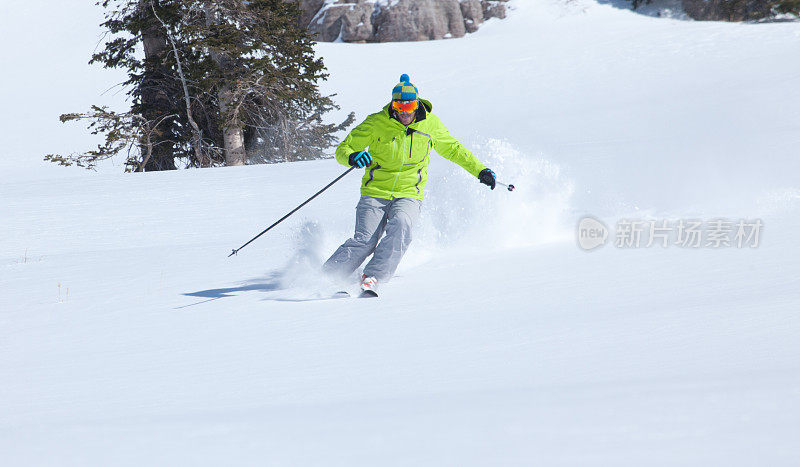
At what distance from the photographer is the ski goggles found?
5.27 m

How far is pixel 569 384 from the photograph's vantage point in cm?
244

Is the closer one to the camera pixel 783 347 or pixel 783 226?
pixel 783 347

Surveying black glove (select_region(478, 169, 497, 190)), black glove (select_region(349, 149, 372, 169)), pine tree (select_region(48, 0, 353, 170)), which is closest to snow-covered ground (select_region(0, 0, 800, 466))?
black glove (select_region(478, 169, 497, 190))

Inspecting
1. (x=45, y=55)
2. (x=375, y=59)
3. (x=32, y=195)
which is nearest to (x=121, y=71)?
(x=45, y=55)

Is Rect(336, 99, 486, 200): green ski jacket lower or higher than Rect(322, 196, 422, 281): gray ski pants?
higher

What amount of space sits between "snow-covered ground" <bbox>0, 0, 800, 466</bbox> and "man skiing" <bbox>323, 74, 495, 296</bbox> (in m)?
0.30

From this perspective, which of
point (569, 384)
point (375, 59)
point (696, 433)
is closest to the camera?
point (696, 433)

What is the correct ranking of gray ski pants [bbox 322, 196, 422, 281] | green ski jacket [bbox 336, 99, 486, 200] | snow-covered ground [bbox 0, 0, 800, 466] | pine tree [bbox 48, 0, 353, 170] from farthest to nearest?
pine tree [bbox 48, 0, 353, 170] → green ski jacket [bbox 336, 99, 486, 200] → gray ski pants [bbox 322, 196, 422, 281] → snow-covered ground [bbox 0, 0, 800, 466]

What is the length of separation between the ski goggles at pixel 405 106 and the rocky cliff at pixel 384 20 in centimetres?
2549

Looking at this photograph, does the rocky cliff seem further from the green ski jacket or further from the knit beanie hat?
the knit beanie hat

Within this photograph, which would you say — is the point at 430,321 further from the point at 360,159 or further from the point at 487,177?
the point at 487,177

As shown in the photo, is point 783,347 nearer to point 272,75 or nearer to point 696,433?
point 696,433

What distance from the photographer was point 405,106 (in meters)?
5.28

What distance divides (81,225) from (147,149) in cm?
692
